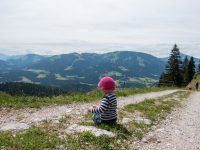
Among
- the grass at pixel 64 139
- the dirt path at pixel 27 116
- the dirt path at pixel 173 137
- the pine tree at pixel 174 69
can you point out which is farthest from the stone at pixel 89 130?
the pine tree at pixel 174 69

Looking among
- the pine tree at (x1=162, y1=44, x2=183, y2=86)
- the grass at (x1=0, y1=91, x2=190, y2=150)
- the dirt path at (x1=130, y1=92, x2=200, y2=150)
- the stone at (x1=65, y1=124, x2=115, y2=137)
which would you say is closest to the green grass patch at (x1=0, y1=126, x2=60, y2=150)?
the grass at (x1=0, y1=91, x2=190, y2=150)

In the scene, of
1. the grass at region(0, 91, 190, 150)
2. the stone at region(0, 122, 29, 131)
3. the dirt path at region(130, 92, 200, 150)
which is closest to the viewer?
the grass at region(0, 91, 190, 150)

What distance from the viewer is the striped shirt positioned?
1350 centimetres

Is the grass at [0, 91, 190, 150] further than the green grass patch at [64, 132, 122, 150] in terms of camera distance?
No

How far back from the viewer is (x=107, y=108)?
533 inches

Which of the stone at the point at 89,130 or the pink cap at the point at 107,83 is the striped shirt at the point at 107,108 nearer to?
the pink cap at the point at 107,83

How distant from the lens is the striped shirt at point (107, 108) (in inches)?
531

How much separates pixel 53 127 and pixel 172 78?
297ft

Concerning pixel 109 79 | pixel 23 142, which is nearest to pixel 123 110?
pixel 109 79

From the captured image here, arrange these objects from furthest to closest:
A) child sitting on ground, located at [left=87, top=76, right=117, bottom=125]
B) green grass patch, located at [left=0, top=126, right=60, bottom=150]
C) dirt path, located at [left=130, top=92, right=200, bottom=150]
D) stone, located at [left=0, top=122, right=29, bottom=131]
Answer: child sitting on ground, located at [left=87, top=76, right=117, bottom=125]
stone, located at [left=0, top=122, right=29, bottom=131]
dirt path, located at [left=130, top=92, right=200, bottom=150]
green grass patch, located at [left=0, top=126, right=60, bottom=150]

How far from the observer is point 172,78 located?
10031cm

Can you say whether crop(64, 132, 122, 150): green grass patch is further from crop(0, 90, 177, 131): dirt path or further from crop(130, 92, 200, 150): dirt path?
crop(0, 90, 177, 131): dirt path

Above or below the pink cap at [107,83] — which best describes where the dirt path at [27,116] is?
below

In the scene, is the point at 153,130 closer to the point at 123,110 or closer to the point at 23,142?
the point at 123,110
